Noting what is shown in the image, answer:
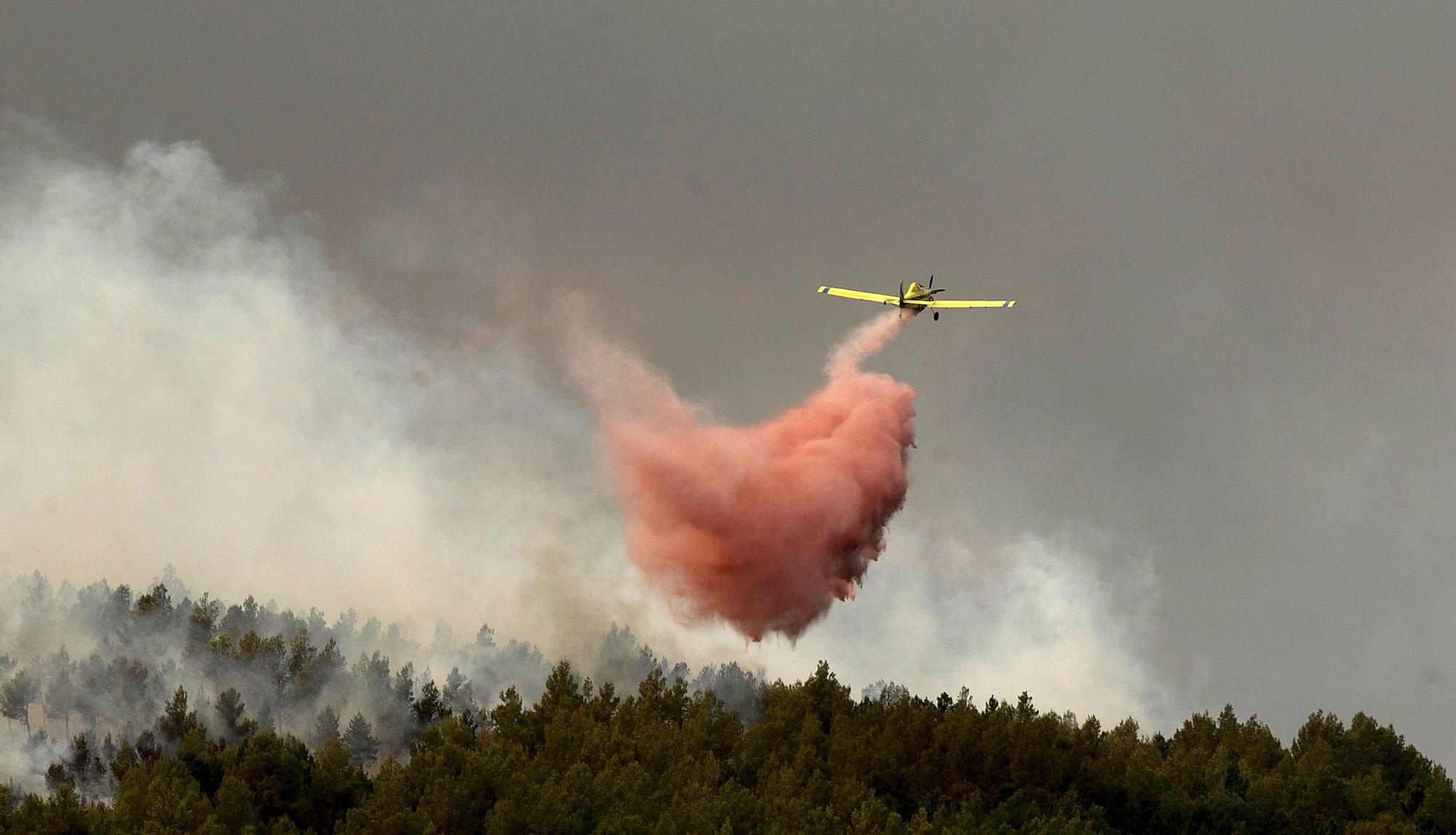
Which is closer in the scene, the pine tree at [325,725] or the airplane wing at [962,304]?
the airplane wing at [962,304]

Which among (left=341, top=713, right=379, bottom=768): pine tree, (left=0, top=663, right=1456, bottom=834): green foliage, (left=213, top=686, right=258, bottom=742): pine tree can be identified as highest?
(left=213, top=686, right=258, bottom=742): pine tree

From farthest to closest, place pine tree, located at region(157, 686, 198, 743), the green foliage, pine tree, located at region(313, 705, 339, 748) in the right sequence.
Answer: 1. pine tree, located at region(313, 705, 339, 748)
2. pine tree, located at region(157, 686, 198, 743)
3. the green foliage

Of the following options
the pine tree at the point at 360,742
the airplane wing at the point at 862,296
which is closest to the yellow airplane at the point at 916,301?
the airplane wing at the point at 862,296

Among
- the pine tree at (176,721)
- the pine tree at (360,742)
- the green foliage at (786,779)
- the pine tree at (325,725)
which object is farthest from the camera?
the pine tree at (325,725)

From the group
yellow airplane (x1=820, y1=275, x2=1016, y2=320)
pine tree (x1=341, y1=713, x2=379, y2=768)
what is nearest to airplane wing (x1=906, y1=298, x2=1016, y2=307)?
yellow airplane (x1=820, y1=275, x2=1016, y2=320)

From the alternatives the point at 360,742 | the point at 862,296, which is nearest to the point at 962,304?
the point at 862,296

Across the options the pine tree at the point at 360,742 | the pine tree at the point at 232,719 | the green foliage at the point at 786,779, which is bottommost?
the green foliage at the point at 786,779

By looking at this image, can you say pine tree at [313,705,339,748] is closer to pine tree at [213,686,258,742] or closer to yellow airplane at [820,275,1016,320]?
pine tree at [213,686,258,742]

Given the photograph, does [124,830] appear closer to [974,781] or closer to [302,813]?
[302,813]

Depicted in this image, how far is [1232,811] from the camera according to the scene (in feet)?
391

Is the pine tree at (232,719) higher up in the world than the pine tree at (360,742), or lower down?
higher up

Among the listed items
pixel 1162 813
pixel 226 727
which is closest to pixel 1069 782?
pixel 1162 813

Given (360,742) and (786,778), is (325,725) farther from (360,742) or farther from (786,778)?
(786,778)

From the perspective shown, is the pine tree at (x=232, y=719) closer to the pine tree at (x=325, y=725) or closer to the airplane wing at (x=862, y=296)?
the pine tree at (x=325, y=725)
